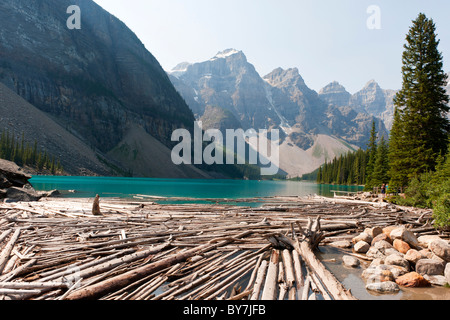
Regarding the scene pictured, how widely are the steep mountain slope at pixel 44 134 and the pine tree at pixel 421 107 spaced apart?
382 ft

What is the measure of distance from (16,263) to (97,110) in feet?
607

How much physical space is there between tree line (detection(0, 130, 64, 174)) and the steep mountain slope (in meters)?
3.06

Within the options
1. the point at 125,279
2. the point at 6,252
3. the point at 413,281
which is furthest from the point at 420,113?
the point at 6,252

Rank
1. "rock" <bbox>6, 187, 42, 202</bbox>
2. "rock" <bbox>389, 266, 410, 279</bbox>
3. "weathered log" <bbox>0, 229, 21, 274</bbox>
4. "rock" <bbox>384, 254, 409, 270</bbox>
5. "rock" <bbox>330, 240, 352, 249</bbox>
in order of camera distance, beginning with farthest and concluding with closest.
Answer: "rock" <bbox>6, 187, 42, 202</bbox> → "rock" <bbox>330, 240, 352, 249</bbox> → "rock" <bbox>384, 254, 409, 270</bbox> → "rock" <bbox>389, 266, 410, 279</bbox> → "weathered log" <bbox>0, 229, 21, 274</bbox>

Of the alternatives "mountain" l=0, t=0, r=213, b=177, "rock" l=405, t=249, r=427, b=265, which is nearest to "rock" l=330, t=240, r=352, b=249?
"rock" l=405, t=249, r=427, b=265

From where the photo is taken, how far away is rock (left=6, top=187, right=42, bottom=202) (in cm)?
2417

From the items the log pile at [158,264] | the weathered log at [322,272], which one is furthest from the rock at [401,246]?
the weathered log at [322,272]

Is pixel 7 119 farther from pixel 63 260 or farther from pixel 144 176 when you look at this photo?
pixel 63 260

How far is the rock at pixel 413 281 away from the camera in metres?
7.83

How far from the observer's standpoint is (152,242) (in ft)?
33.6

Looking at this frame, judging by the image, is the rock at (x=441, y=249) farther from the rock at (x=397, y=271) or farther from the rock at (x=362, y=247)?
the rock at (x=362, y=247)

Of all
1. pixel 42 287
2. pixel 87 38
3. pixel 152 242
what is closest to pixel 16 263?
pixel 42 287

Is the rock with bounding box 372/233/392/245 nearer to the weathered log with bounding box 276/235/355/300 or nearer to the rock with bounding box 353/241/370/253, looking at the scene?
the rock with bounding box 353/241/370/253

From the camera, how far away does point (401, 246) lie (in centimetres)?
1051
